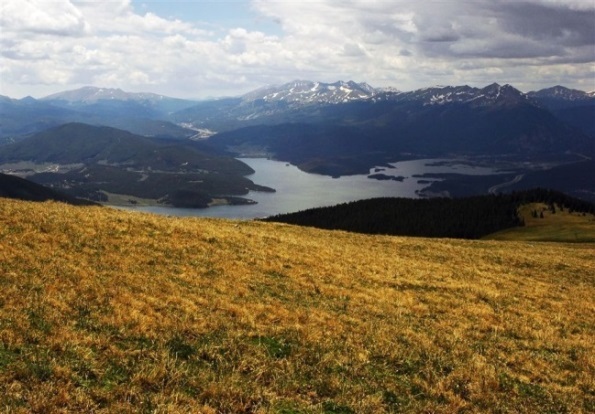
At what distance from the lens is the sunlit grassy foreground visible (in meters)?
11.2

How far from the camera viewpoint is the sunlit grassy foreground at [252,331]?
36.6ft

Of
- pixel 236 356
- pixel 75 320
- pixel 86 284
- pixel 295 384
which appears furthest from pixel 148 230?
pixel 295 384

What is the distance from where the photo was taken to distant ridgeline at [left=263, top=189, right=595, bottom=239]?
144 m

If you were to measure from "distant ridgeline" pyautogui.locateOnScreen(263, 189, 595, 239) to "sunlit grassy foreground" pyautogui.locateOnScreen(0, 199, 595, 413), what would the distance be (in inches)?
4704

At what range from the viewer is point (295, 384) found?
39.5ft

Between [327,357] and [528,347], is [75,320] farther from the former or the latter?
[528,347]

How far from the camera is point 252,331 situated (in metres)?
15.6

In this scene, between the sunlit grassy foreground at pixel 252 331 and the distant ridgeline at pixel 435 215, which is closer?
the sunlit grassy foreground at pixel 252 331

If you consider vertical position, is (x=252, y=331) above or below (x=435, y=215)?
above

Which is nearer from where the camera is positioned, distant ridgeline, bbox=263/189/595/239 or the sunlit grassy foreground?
the sunlit grassy foreground

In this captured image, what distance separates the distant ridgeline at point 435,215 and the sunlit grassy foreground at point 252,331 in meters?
119

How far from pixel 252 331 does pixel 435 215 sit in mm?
153381

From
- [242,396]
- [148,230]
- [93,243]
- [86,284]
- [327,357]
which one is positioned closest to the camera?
[242,396]

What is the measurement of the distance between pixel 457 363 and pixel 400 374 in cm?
244
